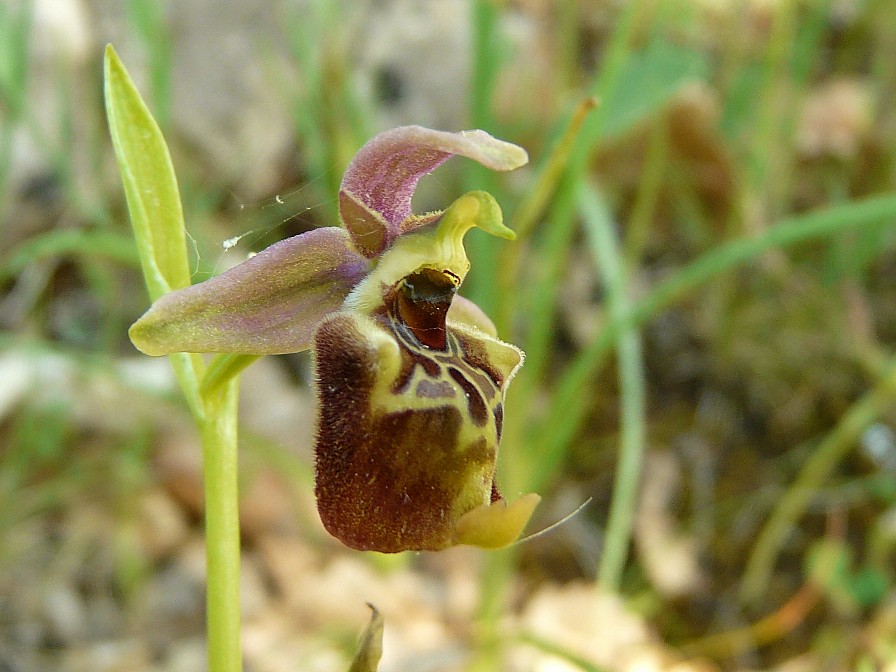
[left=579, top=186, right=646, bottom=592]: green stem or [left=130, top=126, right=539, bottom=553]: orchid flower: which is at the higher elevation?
[left=130, top=126, right=539, bottom=553]: orchid flower

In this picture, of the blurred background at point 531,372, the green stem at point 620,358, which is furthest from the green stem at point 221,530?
the green stem at point 620,358

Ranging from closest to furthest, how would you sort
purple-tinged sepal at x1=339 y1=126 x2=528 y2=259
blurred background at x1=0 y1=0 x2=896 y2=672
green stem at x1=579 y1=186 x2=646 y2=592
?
purple-tinged sepal at x1=339 y1=126 x2=528 y2=259 → green stem at x1=579 y1=186 x2=646 y2=592 → blurred background at x1=0 y1=0 x2=896 y2=672

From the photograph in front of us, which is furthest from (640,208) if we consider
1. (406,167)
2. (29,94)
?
(29,94)

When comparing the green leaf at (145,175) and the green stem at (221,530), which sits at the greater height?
the green leaf at (145,175)

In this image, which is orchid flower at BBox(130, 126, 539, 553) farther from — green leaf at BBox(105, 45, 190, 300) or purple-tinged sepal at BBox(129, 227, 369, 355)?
green leaf at BBox(105, 45, 190, 300)

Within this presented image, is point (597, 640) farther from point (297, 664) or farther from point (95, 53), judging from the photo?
point (95, 53)

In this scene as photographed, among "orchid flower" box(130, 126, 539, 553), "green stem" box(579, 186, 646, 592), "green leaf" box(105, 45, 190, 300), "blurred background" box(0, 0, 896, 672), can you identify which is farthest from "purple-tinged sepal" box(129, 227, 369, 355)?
"green stem" box(579, 186, 646, 592)

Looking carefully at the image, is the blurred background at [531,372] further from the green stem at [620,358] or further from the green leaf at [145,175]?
the green leaf at [145,175]

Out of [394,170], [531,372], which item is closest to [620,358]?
[531,372]
